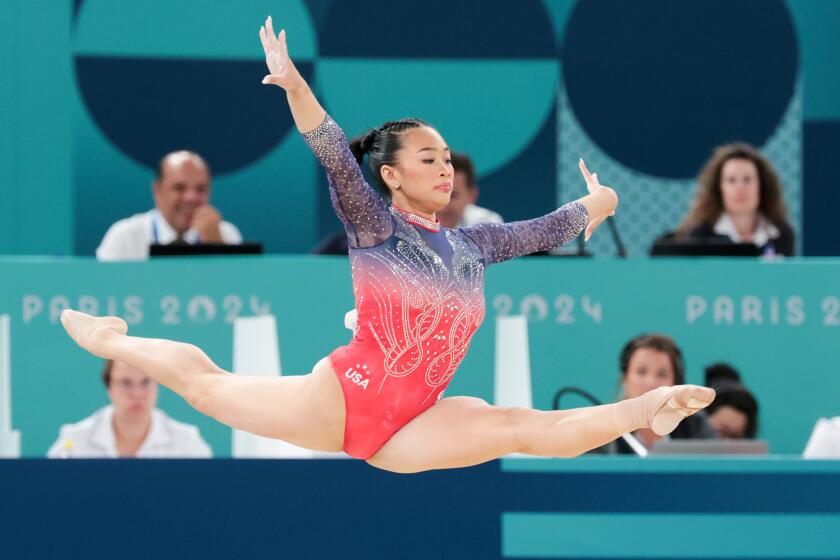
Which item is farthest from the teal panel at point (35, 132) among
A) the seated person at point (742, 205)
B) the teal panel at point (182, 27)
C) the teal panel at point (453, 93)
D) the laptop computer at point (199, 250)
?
the seated person at point (742, 205)

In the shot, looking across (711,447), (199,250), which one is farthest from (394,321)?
(199,250)

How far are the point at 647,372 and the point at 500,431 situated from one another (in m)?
2.63

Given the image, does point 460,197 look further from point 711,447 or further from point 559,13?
point 559,13

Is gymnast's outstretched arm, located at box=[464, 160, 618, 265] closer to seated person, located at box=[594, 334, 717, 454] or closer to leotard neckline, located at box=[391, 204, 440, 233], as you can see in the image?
leotard neckline, located at box=[391, 204, 440, 233]

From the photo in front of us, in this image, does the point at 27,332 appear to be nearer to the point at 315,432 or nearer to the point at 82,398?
the point at 82,398

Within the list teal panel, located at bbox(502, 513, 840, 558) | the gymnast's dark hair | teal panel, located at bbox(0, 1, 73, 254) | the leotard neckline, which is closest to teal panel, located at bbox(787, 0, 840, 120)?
teal panel, located at bbox(0, 1, 73, 254)

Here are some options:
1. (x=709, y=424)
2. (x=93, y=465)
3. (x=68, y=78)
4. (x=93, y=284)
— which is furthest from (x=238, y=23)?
(x=93, y=465)

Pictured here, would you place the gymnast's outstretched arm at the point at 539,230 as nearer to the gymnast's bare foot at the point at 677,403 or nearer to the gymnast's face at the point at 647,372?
the gymnast's bare foot at the point at 677,403

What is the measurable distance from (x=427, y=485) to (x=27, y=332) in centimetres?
300

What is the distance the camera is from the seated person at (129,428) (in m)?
6.38

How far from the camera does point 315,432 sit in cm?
374

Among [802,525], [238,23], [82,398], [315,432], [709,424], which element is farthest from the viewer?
[238,23]

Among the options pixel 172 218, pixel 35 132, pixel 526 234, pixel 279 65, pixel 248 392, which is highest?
pixel 35 132

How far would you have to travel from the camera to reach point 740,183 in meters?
7.14
